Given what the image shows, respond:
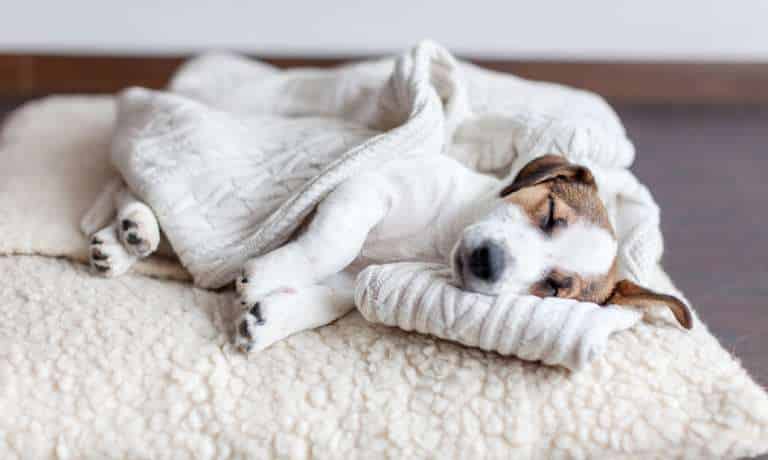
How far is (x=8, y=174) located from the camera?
7.15 ft

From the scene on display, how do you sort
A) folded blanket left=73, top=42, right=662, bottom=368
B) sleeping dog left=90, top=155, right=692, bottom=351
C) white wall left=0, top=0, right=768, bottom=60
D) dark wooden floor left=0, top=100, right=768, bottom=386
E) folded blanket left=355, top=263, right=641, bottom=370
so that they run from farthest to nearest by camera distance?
white wall left=0, top=0, right=768, bottom=60 < dark wooden floor left=0, top=100, right=768, bottom=386 < folded blanket left=73, top=42, right=662, bottom=368 < sleeping dog left=90, top=155, right=692, bottom=351 < folded blanket left=355, top=263, right=641, bottom=370

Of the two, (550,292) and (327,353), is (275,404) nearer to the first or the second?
(327,353)

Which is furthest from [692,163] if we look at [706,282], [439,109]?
[439,109]

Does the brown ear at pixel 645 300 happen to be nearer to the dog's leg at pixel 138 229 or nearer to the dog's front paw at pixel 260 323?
the dog's front paw at pixel 260 323

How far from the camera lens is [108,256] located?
1.78 m

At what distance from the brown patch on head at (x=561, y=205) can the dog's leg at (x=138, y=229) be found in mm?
764

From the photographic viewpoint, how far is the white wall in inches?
130

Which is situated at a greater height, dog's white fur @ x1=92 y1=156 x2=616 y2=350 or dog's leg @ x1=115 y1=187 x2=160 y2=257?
dog's white fur @ x1=92 y1=156 x2=616 y2=350

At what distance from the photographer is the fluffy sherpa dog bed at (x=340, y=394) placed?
1438 mm

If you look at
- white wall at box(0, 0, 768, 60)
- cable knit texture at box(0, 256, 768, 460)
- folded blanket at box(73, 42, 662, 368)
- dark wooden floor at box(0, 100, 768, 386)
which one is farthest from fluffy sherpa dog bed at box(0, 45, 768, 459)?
white wall at box(0, 0, 768, 60)

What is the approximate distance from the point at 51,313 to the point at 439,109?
955mm

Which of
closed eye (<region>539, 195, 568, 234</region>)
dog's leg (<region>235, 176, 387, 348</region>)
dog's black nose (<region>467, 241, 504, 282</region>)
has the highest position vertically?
closed eye (<region>539, 195, 568, 234</region>)

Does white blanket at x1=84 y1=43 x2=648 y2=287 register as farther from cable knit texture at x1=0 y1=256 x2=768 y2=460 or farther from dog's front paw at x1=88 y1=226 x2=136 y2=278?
cable knit texture at x1=0 y1=256 x2=768 y2=460

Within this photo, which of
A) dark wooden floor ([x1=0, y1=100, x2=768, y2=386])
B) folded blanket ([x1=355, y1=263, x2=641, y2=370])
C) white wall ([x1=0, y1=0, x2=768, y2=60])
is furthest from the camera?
white wall ([x1=0, y1=0, x2=768, y2=60])
